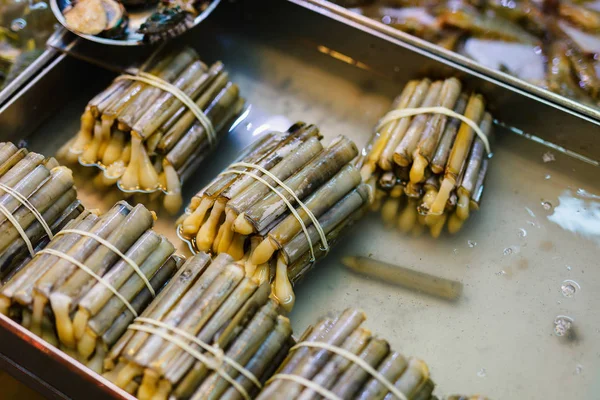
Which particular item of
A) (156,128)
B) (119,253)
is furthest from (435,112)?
(119,253)

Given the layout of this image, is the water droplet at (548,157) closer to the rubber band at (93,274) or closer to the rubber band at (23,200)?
the rubber band at (93,274)

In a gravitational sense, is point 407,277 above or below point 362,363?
below

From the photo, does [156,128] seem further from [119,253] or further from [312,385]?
[312,385]

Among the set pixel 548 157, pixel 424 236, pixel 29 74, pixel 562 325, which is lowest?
pixel 562 325

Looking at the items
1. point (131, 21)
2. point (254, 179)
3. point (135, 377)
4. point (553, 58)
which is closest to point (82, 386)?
point (135, 377)

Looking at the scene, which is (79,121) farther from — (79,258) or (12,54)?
(79,258)

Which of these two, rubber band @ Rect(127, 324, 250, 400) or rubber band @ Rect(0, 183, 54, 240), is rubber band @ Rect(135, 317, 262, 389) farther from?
rubber band @ Rect(0, 183, 54, 240)

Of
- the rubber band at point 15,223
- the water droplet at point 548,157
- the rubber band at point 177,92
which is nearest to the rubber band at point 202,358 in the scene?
the rubber band at point 15,223
